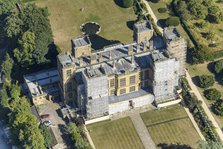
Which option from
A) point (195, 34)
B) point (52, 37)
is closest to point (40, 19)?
point (52, 37)

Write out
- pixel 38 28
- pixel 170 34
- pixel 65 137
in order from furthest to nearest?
pixel 38 28, pixel 170 34, pixel 65 137

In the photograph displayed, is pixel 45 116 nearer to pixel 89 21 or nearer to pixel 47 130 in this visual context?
pixel 47 130

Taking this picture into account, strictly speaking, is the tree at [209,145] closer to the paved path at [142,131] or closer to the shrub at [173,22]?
the paved path at [142,131]

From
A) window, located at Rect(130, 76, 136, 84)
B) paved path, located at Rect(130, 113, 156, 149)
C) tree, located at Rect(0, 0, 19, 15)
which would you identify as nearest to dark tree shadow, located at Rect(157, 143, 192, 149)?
paved path, located at Rect(130, 113, 156, 149)

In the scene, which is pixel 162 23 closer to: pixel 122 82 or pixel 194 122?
pixel 122 82

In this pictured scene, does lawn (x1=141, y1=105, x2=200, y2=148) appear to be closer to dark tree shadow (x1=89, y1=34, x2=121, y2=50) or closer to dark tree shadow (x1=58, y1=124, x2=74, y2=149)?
dark tree shadow (x1=58, y1=124, x2=74, y2=149)

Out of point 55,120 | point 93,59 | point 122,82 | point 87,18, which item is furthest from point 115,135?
point 87,18
